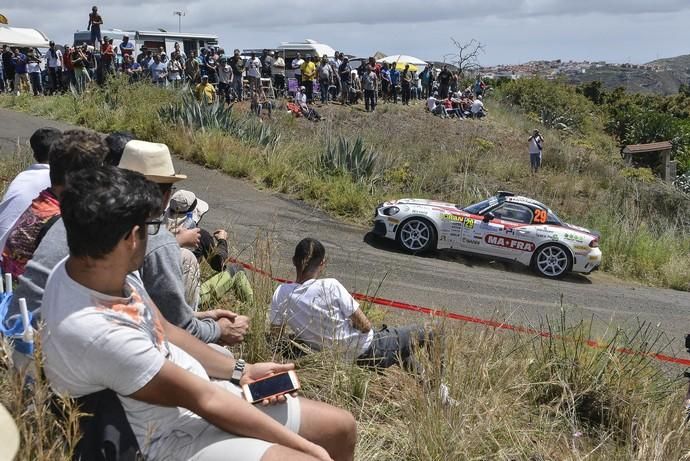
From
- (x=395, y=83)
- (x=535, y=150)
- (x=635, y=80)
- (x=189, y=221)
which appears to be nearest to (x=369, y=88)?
(x=395, y=83)

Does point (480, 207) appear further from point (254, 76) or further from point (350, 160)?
point (254, 76)

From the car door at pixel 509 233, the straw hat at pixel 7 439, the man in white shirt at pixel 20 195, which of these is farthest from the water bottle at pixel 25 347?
the car door at pixel 509 233

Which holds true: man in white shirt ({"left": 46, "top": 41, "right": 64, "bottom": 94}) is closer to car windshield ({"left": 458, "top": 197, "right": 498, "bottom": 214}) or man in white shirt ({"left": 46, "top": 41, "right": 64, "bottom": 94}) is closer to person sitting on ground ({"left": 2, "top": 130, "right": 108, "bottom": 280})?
car windshield ({"left": 458, "top": 197, "right": 498, "bottom": 214})

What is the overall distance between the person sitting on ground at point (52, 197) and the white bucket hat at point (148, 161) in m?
0.16

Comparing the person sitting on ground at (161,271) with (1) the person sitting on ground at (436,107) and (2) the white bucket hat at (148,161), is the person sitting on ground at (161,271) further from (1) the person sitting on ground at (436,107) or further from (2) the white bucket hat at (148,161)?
(1) the person sitting on ground at (436,107)

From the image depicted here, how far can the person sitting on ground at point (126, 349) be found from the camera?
2363 mm

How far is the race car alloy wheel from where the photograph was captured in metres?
13.0

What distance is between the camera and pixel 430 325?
4258 millimetres

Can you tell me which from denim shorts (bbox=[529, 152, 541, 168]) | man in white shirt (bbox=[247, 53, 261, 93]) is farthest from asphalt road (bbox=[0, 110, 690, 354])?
denim shorts (bbox=[529, 152, 541, 168])

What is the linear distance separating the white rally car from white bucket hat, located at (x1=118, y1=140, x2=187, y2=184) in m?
8.93

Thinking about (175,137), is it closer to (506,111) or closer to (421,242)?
(421,242)

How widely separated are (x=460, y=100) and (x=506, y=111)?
16.0 feet

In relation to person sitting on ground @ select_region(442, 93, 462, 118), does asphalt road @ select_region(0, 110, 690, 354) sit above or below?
below

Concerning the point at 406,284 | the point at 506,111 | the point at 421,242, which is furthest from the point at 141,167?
the point at 506,111
